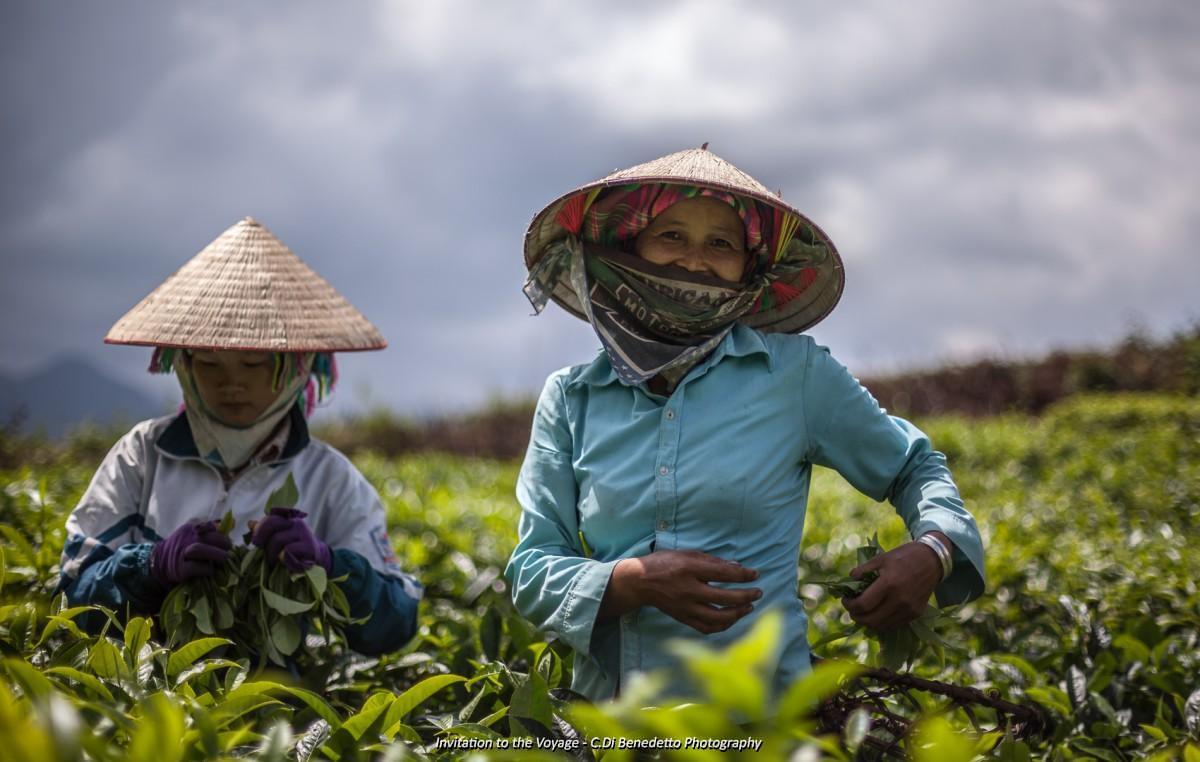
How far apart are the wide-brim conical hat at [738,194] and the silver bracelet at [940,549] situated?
0.59 metres

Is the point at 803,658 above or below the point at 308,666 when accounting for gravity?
above

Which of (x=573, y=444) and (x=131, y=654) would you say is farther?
(x=573, y=444)

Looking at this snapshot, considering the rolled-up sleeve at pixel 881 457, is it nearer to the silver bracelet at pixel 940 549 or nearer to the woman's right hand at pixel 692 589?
the silver bracelet at pixel 940 549

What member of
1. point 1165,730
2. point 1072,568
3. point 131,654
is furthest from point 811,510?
point 131,654

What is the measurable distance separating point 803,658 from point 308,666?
126 cm

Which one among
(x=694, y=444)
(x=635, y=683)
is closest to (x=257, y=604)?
(x=694, y=444)

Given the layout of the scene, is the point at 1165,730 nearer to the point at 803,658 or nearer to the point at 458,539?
the point at 803,658

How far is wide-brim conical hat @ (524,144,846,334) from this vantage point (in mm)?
2064

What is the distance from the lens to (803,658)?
6.66 feet

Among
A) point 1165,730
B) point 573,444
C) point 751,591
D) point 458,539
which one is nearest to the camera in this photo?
point 751,591

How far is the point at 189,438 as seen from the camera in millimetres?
2633

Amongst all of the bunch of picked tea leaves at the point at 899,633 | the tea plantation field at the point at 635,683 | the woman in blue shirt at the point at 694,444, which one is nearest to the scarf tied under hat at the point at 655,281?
the woman in blue shirt at the point at 694,444

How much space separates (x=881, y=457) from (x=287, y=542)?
4.43 ft

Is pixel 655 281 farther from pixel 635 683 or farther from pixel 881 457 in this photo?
pixel 635 683
